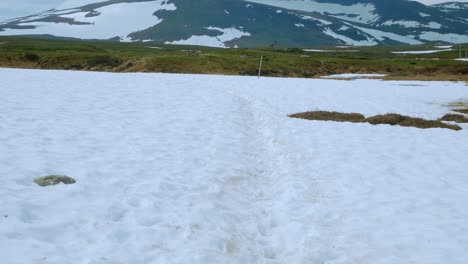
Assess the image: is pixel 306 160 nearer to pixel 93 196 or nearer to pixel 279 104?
pixel 93 196

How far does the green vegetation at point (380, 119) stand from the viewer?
21391 mm

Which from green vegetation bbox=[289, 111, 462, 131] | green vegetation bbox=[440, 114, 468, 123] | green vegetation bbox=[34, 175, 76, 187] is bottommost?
green vegetation bbox=[440, 114, 468, 123]

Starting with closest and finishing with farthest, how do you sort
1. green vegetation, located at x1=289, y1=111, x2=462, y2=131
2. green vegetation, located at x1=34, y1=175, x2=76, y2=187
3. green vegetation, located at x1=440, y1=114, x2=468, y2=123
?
green vegetation, located at x1=34, y1=175, x2=76, y2=187
green vegetation, located at x1=289, y1=111, x2=462, y2=131
green vegetation, located at x1=440, y1=114, x2=468, y2=123

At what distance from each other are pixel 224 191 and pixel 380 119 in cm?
1391

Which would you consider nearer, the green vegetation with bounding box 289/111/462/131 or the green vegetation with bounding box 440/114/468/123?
the green vegetation with bounding box 289/111/462/131

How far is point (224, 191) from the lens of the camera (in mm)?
10695

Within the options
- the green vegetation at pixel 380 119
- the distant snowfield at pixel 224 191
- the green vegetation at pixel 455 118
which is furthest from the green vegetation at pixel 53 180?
the green vegetation at pixel 455 118

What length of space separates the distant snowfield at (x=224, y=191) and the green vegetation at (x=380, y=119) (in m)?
1.36

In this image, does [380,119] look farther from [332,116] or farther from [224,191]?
[224,191]

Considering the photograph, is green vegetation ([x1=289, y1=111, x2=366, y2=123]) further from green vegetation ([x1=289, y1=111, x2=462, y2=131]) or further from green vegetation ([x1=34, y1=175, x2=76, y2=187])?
green vegetation ([x1=34, y1=175, x2=76, y2=187])

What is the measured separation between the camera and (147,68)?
7125cm

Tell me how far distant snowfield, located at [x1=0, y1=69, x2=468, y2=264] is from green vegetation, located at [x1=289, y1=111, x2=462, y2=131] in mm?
1360

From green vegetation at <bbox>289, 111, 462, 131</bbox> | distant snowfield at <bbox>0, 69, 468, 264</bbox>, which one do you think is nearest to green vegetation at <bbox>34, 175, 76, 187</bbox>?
distant snowfield at <bbox>0, 69, 468, 264</bbox>

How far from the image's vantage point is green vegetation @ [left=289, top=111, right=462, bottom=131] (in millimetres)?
21391
